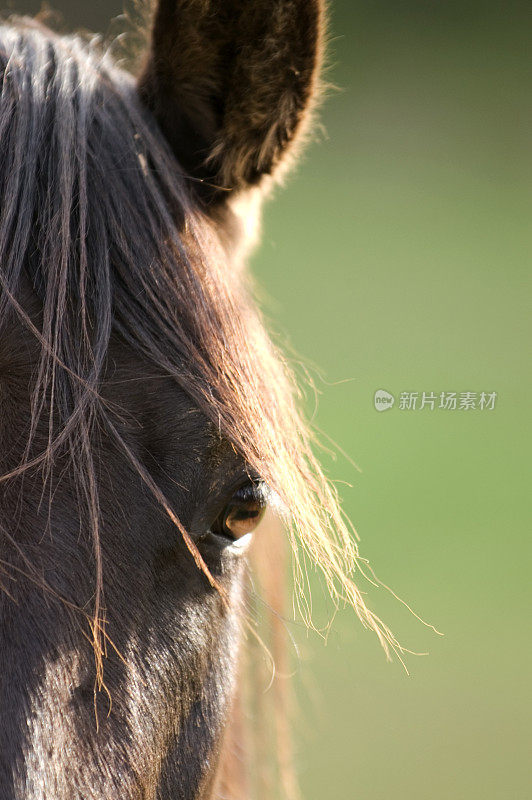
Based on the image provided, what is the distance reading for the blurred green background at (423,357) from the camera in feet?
11.4

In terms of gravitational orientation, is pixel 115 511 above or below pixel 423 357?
below

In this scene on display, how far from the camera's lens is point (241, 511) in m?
0.64

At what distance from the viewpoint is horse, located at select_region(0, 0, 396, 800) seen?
1.66 ft

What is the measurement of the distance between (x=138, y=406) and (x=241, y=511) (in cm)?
14

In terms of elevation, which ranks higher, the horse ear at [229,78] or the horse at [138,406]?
the horse ear at [229,78]

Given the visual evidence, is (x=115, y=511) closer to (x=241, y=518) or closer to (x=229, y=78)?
(x=241, y=518)

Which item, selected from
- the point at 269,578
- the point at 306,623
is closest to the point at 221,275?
the point at 306,623

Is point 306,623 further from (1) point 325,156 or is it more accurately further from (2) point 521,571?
(1) point 325,156
